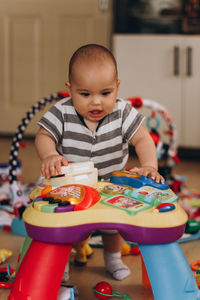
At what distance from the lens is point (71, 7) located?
9.26 feet

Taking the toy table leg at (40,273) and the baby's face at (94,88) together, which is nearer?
the toy table leg at (40,273)

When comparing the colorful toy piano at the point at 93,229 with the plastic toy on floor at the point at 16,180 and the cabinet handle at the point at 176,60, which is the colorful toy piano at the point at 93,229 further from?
the cabinet handle at the point at 176,60

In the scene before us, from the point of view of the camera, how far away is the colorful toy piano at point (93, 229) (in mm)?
789

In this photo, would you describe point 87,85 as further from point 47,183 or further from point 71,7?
point 71,7

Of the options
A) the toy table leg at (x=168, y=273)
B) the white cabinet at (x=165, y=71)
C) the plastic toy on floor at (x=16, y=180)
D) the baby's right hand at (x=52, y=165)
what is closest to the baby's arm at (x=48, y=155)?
the baby's right hand at (x=52, y=165)

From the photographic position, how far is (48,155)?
1.00 metres

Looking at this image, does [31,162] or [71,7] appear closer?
[31,162]

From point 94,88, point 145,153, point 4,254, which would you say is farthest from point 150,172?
point 4,254

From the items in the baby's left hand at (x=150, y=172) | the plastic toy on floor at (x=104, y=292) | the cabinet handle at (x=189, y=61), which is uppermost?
the cabinet handle at (x=189, y=61)

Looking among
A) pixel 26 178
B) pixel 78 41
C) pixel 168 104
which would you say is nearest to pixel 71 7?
pixel 78 41

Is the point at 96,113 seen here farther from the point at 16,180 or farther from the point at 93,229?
the point at 16,180

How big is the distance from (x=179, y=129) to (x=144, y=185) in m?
1.58

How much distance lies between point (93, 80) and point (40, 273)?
0.39 m

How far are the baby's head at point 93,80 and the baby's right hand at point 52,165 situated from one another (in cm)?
13
